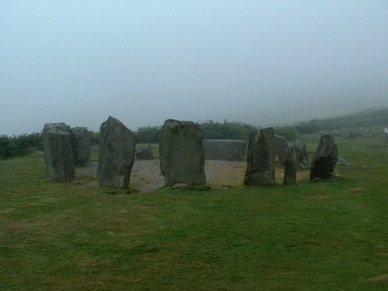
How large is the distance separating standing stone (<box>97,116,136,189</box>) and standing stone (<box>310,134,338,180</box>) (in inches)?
235

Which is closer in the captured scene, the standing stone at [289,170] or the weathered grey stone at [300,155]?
the standing stone at [289,170]

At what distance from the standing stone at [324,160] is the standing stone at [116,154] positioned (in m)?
5.98

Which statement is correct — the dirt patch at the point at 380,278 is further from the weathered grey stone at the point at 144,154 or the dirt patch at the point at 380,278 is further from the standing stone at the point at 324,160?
the weathered grey stone at the point at 144,154

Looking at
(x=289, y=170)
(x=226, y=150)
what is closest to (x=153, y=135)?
(x=226, y=150)

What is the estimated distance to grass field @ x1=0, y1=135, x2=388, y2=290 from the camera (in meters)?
6.12

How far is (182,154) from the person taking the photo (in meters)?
14.5

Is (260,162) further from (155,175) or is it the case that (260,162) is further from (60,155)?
(60,155)

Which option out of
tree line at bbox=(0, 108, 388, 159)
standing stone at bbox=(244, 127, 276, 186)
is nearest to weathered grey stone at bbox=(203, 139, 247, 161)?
tree line at bbox=(0, 108, 388, 159)

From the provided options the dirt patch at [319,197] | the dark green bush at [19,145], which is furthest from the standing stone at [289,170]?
the dark green bush at [19,145]

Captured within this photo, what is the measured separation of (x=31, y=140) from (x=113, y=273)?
23.9m

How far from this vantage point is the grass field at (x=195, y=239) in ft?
20.1

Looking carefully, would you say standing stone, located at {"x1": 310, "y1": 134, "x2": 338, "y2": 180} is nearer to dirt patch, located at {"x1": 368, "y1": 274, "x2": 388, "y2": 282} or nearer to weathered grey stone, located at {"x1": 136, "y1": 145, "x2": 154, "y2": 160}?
weathered grey stone, located at {"x1": 136, "y1": 145, "x2": 154, "y2": 160}

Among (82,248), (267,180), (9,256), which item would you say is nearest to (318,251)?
(82,248)

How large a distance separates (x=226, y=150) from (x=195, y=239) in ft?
54.4
